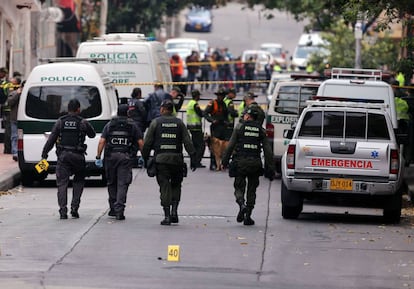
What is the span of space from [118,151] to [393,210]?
4.10 meters

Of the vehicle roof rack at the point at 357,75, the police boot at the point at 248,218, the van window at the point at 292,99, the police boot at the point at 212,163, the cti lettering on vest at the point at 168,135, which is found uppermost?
the vehicle roof rack at the point at 357,75

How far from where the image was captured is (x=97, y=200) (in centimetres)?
2142

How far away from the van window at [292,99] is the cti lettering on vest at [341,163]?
7113mm

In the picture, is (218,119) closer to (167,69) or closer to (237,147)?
(167,69)

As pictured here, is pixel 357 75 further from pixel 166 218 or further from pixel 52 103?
pixel 166 218

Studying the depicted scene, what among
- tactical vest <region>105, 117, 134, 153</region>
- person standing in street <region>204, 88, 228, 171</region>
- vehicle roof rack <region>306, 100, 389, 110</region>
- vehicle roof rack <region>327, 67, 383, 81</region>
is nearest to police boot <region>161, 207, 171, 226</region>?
tactical vest <region>105, 117, 134, 153</region>

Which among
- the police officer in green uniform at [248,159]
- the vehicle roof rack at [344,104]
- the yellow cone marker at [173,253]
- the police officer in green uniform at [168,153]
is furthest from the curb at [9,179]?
the yellow cone marker at [173,253]

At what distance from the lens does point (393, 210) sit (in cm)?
1873

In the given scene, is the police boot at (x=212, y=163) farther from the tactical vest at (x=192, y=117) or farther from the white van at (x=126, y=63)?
the white van at (x=126, y=63)

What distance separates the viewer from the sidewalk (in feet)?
77.0

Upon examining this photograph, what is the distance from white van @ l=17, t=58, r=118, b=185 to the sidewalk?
1.24ft

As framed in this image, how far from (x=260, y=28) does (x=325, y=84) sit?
219 ft

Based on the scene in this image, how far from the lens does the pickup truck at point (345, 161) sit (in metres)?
18.3

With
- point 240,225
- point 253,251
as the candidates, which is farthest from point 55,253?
point 240,225
